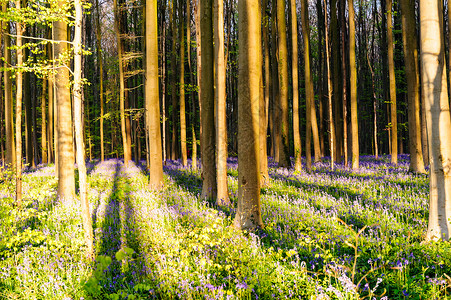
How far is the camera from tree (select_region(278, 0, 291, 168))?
15023 mm

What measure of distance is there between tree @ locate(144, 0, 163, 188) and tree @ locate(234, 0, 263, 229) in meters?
6.31

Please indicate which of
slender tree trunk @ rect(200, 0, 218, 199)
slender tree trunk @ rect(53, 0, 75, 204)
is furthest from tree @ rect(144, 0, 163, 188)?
slender tree trunk @ rect(53, 0, 75, 204)

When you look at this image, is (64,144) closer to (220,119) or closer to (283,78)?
(220,119)

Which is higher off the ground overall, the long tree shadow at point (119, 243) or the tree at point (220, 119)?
the tree at point (220, 119)

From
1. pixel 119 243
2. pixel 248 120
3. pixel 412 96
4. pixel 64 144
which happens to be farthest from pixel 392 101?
pixel 64 144

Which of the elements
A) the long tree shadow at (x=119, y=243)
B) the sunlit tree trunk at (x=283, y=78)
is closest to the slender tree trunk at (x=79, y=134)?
the long tree shadow at (x=119, y=243)

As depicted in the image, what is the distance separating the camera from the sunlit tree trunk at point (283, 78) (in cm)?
1502

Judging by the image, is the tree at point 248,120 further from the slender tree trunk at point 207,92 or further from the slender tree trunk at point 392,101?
the slender tree trunk at point 392,101

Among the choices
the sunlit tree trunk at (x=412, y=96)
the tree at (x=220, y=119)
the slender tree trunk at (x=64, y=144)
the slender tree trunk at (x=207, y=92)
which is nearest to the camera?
the tree at (x=220, y=119)

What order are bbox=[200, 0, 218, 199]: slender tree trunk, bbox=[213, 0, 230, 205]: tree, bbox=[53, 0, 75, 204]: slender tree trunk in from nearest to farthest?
bbox=[213, 0, 230, 205]: tree → bbox=[53, 0, 75, 204]: slender tree trunk → bbox=[200, 0, 218, 199]: slender tree trunk

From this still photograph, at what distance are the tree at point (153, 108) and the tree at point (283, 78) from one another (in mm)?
6318

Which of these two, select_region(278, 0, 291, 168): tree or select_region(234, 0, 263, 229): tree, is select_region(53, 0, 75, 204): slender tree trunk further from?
select_region(278, 0, 291, 168): tree

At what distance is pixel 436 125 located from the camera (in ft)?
17.7

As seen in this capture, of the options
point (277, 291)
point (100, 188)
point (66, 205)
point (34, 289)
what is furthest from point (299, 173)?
point (34, 289)
